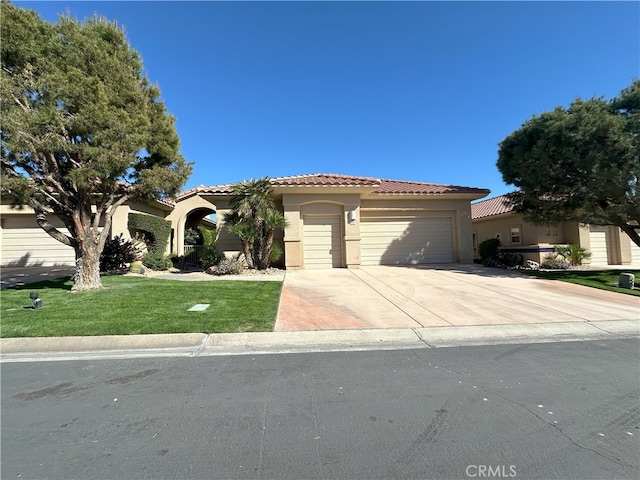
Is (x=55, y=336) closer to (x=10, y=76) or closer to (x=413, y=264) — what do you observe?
(x=10, y=76)

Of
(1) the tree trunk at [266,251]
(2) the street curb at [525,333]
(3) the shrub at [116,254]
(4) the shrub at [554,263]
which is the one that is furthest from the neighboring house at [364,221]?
(2) the street curb at [525,333]

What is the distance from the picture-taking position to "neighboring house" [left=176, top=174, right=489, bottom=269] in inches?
595

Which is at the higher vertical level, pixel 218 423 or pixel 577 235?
pixel 577 235

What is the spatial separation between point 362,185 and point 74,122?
10238 millimetres

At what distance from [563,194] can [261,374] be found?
14.3 meters

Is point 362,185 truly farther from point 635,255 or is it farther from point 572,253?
point 635,255

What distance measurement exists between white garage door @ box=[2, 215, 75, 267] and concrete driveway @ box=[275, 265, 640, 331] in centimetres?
1443

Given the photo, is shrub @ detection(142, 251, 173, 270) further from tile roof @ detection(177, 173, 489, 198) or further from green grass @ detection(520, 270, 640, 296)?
green grass @ detection(520, 270, 640, 296)

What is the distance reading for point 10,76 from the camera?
911 centimetres

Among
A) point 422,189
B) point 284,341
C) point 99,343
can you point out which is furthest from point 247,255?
point 422,189

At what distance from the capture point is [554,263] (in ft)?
52.8

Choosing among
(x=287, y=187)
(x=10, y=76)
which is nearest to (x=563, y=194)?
(x=287, y=187)

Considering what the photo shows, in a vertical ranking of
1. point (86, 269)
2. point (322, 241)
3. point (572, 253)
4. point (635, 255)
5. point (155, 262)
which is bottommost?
point (86, 269)

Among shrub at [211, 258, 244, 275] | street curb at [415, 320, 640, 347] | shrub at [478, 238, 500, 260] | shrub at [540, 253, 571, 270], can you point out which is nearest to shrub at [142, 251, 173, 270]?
shrub at [211, 258, 244, 275]
